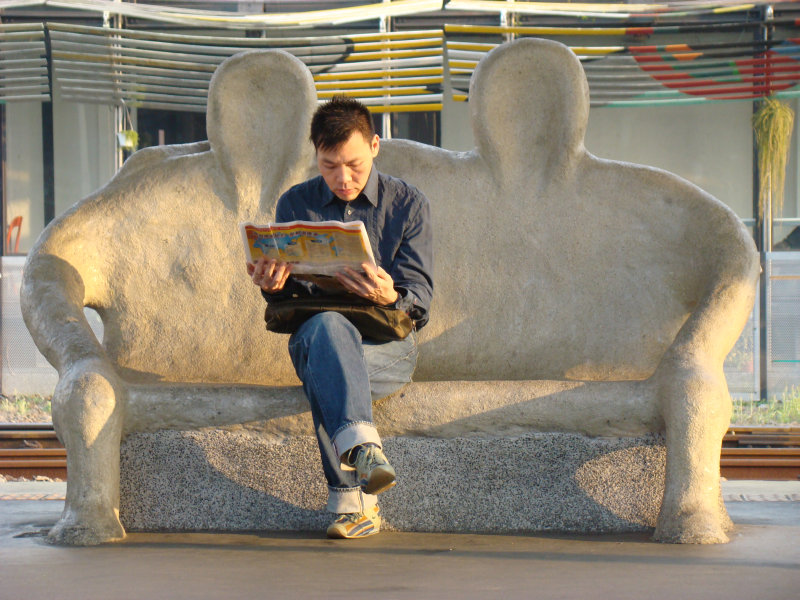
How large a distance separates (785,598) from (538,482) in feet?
3.81

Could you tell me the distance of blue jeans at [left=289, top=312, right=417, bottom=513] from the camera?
10.3 ft

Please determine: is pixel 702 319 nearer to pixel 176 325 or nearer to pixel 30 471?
pixel 176 325

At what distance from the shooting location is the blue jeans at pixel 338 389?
10.3ft

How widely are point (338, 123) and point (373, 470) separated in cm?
111

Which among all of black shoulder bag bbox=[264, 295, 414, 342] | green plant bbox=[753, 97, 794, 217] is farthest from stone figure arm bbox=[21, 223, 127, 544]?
green plant bbox=[753, 97, 794, 217]

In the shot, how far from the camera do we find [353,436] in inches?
123

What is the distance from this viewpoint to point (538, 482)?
367 centimetres

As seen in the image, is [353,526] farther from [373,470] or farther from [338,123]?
[338,123]

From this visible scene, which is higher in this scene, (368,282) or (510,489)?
(368,282)

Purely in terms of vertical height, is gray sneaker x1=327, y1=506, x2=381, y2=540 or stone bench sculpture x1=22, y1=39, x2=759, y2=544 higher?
stone bench sculpture x1=22, y1=39, x2=759, y2=544

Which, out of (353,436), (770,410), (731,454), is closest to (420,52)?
(770,410)

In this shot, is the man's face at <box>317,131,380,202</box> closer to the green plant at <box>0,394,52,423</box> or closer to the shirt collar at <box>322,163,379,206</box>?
the shirt collar at <box>322,163,379,206</box>

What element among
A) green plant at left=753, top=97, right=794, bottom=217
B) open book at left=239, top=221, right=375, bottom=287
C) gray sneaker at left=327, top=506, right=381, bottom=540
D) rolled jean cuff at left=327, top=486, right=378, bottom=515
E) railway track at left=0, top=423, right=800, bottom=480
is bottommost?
railway track at left=0, top=423, right=800, bottom=480

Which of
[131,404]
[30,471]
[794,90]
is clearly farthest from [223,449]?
[794,90]
